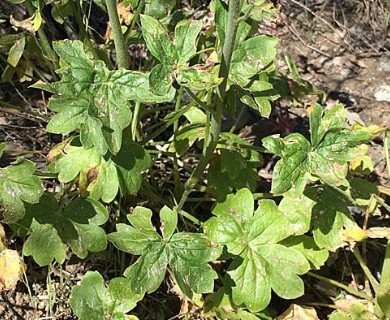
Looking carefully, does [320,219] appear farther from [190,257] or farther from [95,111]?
[95,111]

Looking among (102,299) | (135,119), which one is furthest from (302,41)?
(102,299)

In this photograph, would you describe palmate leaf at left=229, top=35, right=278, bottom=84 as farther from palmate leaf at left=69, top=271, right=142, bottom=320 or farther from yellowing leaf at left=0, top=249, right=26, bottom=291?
yellowing leaf at left=0, top=249, right=26, bottom=291

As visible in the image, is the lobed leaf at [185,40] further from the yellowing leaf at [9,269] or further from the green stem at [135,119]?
the yellowing leaf at [9,269]

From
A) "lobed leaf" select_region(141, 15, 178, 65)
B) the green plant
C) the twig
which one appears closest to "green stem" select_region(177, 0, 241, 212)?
the green plant

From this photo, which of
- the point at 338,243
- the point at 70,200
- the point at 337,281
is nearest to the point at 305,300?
the point at 337,281

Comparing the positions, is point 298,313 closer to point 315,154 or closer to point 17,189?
point 315,154

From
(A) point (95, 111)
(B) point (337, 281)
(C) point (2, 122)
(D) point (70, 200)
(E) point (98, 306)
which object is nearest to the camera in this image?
(A) point (95, 111)
